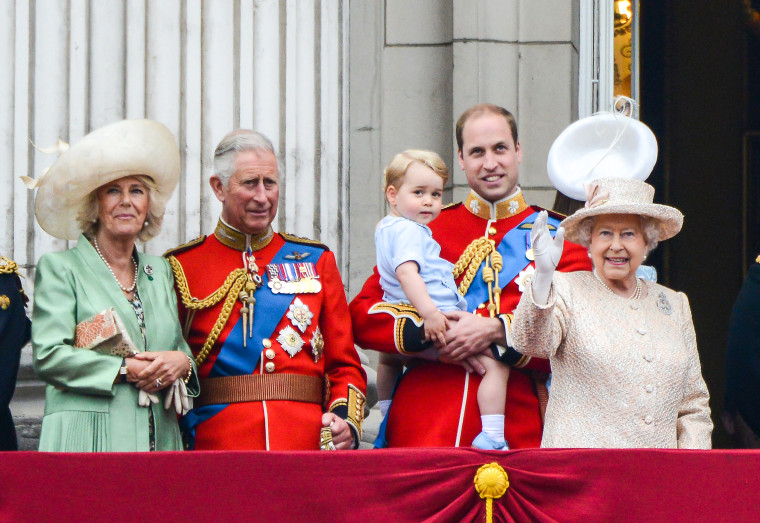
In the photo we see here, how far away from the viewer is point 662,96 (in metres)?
9.05

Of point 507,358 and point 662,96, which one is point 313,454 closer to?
point 507,358

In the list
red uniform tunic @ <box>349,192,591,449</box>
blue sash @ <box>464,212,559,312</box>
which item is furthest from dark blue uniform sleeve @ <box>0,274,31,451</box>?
blue sash @ <box>464,212,559,312</box>

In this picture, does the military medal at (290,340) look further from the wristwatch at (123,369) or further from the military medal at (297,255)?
the wristwatch at (123,369)

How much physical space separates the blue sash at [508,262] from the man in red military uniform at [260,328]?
1.37 feet

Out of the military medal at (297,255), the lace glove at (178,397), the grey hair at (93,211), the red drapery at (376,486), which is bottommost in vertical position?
the red drapery at (376,486)

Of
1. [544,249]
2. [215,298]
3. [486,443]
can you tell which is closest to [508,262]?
[486,443]

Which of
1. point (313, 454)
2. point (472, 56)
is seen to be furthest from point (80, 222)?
point (472, 56)

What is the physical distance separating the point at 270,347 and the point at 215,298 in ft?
0.79

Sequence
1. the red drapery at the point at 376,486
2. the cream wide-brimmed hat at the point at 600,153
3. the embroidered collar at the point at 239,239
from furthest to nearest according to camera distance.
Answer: the cream wide-brimmed hat at the point at 600,153 → the embroidered collar at the point at 239,239 → the red drapery at the point at 376,486

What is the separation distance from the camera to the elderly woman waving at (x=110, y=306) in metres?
4.11

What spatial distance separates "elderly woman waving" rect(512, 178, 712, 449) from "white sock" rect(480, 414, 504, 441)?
18 centimetres

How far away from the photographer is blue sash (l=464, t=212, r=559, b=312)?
4.56 meters

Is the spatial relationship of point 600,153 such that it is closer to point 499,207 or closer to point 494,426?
point 499,207

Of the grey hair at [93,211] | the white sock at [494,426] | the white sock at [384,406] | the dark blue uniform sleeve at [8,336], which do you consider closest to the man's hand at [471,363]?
the white sock at [494,426]
